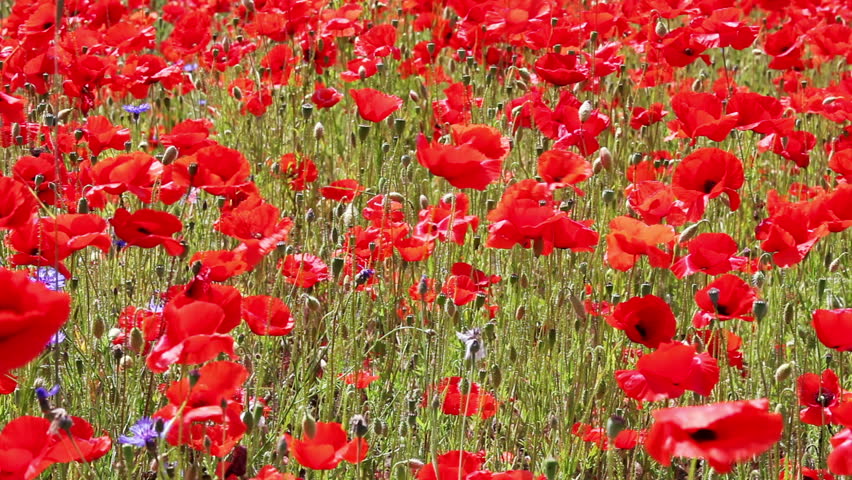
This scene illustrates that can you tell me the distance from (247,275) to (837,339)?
1612 millimetres

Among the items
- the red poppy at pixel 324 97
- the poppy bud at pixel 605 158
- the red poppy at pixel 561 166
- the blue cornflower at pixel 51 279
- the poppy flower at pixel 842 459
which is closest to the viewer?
the poppy flower at pixel 842 459

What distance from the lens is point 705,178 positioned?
2287mm

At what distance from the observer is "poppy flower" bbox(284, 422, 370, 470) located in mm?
1537

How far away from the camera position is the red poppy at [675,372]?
1.55 m

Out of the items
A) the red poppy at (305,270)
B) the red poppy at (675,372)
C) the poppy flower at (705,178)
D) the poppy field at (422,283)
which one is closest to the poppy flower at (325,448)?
the poppy field at (422,283)

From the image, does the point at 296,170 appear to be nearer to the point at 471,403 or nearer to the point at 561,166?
the point at 561,166

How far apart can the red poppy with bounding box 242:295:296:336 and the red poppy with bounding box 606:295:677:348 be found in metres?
0.59

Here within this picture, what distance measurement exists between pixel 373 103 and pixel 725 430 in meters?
→ 1.79

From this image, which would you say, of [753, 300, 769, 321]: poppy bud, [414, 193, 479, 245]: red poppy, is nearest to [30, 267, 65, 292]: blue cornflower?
[414, 193, 479, 245]: red poppy

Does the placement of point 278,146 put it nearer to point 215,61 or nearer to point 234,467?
point 215,61

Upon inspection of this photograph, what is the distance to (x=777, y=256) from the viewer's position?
2121 mm

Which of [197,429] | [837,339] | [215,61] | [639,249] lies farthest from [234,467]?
[215,61]

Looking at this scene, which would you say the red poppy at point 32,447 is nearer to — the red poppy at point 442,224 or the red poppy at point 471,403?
the red poppy at point 471,403

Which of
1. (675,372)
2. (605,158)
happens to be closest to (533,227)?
(675,372)
